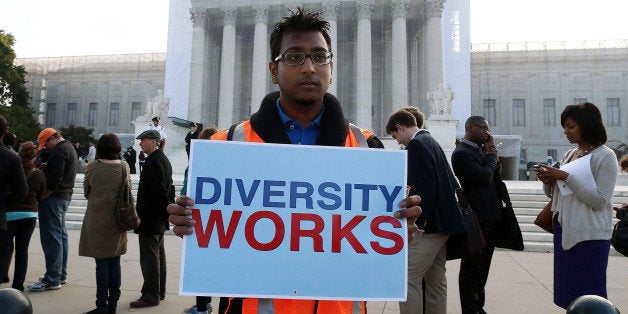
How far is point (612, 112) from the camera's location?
144ft

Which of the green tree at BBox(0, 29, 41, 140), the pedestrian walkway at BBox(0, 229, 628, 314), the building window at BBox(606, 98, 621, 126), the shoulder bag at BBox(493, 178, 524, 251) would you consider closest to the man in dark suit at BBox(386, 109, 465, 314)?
the shoulder bag at BBox(493, 178, 524, 251)

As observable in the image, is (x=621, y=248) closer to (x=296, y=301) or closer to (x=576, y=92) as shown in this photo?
(x=296, y=301)

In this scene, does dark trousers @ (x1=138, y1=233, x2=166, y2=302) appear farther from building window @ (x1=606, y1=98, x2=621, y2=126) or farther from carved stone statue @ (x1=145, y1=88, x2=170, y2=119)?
building window @ (x1=606, y1=98, x2=621, y2=126)

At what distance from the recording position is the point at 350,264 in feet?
5.64

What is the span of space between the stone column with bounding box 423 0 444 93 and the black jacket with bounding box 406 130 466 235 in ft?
88.9

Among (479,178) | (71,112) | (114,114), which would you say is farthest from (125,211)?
(71,112)

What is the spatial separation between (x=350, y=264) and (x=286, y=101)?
714 mm

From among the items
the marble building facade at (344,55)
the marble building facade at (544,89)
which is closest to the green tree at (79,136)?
the marble building facade at (344,55)

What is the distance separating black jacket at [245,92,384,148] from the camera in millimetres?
1847

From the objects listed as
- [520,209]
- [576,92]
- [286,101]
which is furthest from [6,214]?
[576,92]

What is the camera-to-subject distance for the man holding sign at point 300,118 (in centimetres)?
172

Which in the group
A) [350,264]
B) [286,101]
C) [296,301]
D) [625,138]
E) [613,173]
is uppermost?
[625,138]

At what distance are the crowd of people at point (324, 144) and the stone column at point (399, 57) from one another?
2619 cm

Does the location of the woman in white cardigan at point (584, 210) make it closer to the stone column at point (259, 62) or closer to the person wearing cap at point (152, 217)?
the person wearing cap at point (152, 217)
